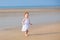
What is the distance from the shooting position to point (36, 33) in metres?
3.20

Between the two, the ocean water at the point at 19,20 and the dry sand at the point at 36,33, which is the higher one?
the dry sand at the point at 36,33

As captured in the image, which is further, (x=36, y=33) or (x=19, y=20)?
(x=19, y=20)

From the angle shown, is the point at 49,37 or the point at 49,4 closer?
the point at 49,37

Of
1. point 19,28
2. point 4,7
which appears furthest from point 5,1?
point 19,28

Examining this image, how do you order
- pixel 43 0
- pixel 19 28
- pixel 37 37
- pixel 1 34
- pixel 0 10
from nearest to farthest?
pixel 37 37 → pixel 1 34 → pixel 19 28 → pixel 0 10 → pixel 43 0

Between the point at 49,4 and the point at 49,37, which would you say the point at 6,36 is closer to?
the point at 49,37

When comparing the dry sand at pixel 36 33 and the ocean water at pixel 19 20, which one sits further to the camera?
the ocean water at pixel 19 20

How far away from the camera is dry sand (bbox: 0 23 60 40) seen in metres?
2.89

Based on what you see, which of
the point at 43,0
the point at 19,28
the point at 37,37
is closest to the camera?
the point at 37,37

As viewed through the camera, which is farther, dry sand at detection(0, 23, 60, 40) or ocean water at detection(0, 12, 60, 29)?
ocean water at detection(0, 12, 60, 29)

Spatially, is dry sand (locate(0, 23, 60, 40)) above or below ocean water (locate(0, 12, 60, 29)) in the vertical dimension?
above

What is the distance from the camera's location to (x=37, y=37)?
115 inches

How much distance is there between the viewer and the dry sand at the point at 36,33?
2891 mm

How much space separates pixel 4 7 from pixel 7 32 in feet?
11.3
